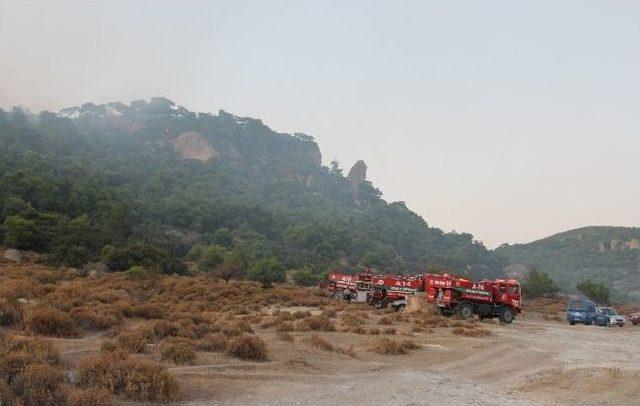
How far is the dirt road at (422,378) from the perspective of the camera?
9.38 m

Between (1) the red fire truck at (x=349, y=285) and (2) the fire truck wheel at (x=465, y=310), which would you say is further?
(1) the red fire truck at (x=349, y=285)

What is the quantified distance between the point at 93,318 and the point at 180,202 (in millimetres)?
85943

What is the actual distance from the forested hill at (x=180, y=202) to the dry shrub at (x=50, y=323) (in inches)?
1397

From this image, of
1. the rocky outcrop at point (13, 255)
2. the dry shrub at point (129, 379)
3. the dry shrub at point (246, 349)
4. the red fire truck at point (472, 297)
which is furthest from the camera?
the rocky outcrop at point (13, 255)

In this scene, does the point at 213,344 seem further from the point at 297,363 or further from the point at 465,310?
the point at 465,310

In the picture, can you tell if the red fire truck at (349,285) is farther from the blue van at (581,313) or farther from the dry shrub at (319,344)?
the dry shrub at (319,344)

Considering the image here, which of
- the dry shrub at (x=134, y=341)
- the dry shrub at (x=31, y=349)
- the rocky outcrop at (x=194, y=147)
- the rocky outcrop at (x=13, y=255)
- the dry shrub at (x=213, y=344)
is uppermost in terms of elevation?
the rocky outcrop at (x=194, y=147)

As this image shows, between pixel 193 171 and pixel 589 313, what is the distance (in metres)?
125

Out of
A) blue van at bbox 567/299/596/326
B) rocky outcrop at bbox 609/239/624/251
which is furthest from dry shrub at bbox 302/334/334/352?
rocky outcrop at bbox 609/239/624/251

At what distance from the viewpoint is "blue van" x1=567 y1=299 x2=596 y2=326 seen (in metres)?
37.8

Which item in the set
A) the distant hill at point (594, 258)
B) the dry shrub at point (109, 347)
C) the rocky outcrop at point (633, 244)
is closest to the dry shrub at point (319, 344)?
the dry shrub at point (109, 347)

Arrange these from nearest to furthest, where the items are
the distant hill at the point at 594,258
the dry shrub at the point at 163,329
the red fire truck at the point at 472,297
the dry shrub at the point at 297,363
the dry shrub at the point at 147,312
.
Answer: the dry shrub at the point at 297,363 → the dry shrub at the point at 163,329 → the dry shrub at the point at 147,312 → the red fire truck at the point at 472,297 → the distant hill at the point at 594,258

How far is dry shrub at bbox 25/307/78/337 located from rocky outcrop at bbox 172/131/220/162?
153 meters

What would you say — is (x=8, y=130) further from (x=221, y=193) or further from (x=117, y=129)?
(x=117, y=129)
